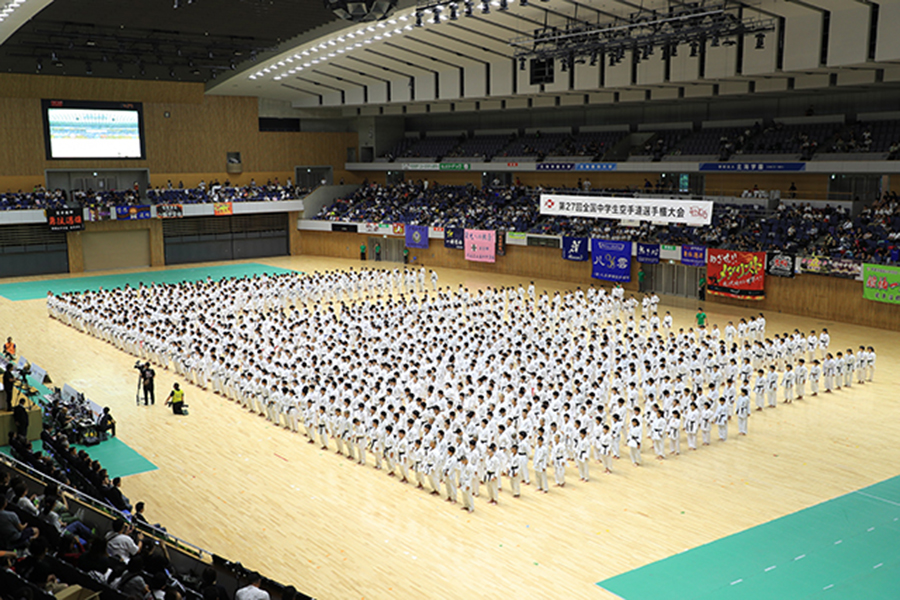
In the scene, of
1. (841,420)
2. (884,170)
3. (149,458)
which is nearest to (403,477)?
(149,458)

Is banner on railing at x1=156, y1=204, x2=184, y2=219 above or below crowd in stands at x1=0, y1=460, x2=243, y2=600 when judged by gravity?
above

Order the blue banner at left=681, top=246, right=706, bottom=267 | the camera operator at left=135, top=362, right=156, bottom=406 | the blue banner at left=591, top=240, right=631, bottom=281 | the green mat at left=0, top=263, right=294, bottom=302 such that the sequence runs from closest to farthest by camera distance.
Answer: the camera operator at left=135, top=362, right=156, bottom=406
the blue banner at left=681, top=246, right=706, bottom=267
the blue banner at left=591, top=240, right=631, bottom=281
the green mat at left=0, top=263, right=294, bottom=302

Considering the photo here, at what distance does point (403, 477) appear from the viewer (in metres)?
13.0

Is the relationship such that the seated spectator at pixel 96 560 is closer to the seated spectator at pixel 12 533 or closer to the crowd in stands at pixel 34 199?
the seated spectator at pixel 12 533

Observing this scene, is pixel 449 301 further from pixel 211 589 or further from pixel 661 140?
pixel 211 589

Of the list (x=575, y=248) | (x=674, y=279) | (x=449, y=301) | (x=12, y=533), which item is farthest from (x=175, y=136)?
(x=12, y=533)

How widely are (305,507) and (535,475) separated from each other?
3951 millimetres

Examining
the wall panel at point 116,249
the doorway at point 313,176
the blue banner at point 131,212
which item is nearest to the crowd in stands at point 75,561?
the blue banner at point 131,212

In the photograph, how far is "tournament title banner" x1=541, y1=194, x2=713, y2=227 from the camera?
1027 inches

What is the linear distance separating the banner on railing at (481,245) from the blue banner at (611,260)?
226 inches

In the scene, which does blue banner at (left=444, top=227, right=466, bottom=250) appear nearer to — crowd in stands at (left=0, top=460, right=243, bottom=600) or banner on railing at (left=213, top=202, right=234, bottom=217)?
banner on railing at (left=213, top=202, right=234, bottom=217)

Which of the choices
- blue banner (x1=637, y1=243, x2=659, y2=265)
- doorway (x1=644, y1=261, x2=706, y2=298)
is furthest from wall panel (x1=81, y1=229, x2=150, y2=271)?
doorway (x1=644, y1=261, x2=706, y2=298)

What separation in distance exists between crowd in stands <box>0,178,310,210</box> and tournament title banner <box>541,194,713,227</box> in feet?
60.9

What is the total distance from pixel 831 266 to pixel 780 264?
5.60 ft
